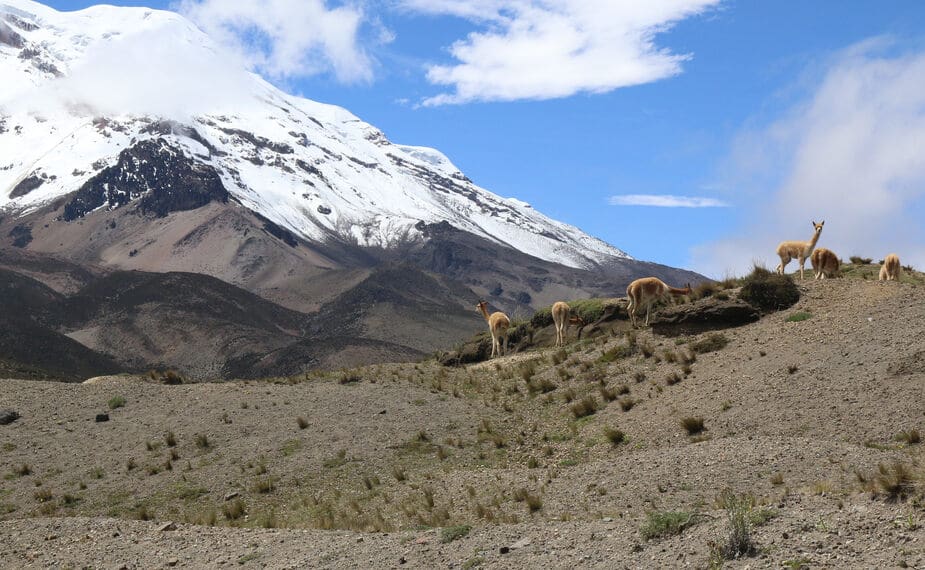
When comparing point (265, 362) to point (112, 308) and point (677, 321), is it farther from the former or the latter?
point (677, 321)

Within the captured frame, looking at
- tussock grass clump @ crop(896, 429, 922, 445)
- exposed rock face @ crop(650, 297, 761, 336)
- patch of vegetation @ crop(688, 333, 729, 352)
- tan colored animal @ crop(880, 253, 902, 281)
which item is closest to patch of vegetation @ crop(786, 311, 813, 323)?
exposed rock face @ crop(650, 297, 761, 336)

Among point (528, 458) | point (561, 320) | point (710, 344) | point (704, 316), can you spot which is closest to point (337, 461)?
point (528, 458)

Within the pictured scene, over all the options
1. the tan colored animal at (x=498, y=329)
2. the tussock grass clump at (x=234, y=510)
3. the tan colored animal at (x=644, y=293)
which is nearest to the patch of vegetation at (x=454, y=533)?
the tussock grass clump at (x=234, y=510)

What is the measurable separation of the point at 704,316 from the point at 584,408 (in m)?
5.66

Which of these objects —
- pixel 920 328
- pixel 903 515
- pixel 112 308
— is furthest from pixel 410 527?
pixel 112 308

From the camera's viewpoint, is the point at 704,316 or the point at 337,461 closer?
the point at 337,461

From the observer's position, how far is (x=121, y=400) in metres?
24.5

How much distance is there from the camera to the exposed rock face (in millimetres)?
24375

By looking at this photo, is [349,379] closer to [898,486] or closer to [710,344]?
[710,344]

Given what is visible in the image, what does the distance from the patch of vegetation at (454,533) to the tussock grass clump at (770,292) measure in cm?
1520

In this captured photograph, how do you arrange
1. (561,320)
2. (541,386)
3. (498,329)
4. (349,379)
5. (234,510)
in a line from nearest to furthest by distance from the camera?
(234,510)
(541,386)
(349,379)
(561,320)
(498,329)

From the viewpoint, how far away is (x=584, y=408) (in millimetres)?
21016

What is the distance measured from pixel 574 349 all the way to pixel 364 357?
108 m

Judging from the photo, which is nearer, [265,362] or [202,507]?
[202,507]
